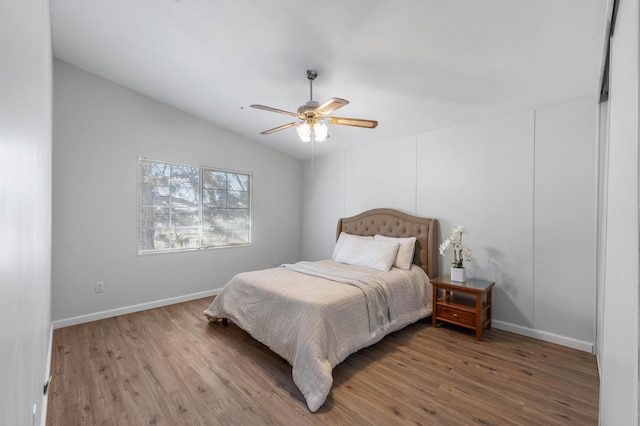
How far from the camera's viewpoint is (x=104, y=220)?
11.1 ft

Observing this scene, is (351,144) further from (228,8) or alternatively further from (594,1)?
(594,1)

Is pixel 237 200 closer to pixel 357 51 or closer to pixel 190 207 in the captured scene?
pixel 190 207

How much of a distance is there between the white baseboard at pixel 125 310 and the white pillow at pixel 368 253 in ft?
7.16

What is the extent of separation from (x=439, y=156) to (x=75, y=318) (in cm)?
477

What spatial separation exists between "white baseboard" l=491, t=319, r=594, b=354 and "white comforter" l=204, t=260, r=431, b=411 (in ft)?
2.57

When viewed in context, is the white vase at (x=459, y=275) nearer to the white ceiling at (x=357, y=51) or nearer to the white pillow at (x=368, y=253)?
the white pillow at (x=368, y=253)

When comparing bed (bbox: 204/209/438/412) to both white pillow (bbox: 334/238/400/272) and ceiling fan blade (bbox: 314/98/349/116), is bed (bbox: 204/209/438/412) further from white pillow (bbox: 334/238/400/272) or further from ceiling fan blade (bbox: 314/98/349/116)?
ceiling fan blade (bbox: 314/98/349/116)

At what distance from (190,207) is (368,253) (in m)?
2.68

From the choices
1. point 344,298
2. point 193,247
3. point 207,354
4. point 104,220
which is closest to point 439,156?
point 344,298

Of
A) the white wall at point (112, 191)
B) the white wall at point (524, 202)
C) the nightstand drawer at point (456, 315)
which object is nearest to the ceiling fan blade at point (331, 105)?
the white wall at point (524, 202)

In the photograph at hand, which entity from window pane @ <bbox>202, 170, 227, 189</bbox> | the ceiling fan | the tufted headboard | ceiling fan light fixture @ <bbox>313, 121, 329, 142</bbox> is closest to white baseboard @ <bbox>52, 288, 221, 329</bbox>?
window pane @ <bbox>202, 170, 227, 189</bbox>

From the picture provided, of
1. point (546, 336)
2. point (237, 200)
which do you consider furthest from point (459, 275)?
point (237, 200)

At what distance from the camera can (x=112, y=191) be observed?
3432mm

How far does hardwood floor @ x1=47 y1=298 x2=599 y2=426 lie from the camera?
70.5 inches
